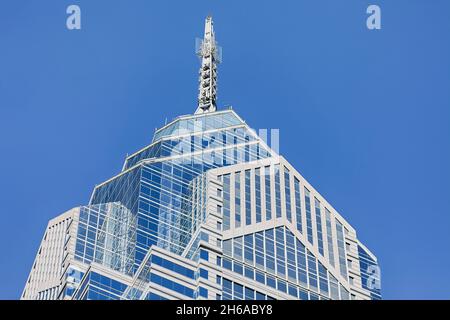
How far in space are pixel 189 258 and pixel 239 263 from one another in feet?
20.3

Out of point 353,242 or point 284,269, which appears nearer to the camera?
point 284,269

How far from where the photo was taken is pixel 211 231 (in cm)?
15388

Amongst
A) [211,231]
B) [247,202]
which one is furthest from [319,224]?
[211,231]

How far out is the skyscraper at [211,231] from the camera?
147000mm

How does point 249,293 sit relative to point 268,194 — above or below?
below

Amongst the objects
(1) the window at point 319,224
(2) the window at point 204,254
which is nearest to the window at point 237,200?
(2) the window at point 204,254

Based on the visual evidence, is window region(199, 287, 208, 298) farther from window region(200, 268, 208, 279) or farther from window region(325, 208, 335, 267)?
window region(325, 208, 335, 267)

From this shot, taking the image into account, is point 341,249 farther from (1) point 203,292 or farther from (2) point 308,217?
(1) point 203,292

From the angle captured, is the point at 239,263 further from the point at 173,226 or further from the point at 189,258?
the point at 173,226

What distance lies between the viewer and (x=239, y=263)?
495 ft
